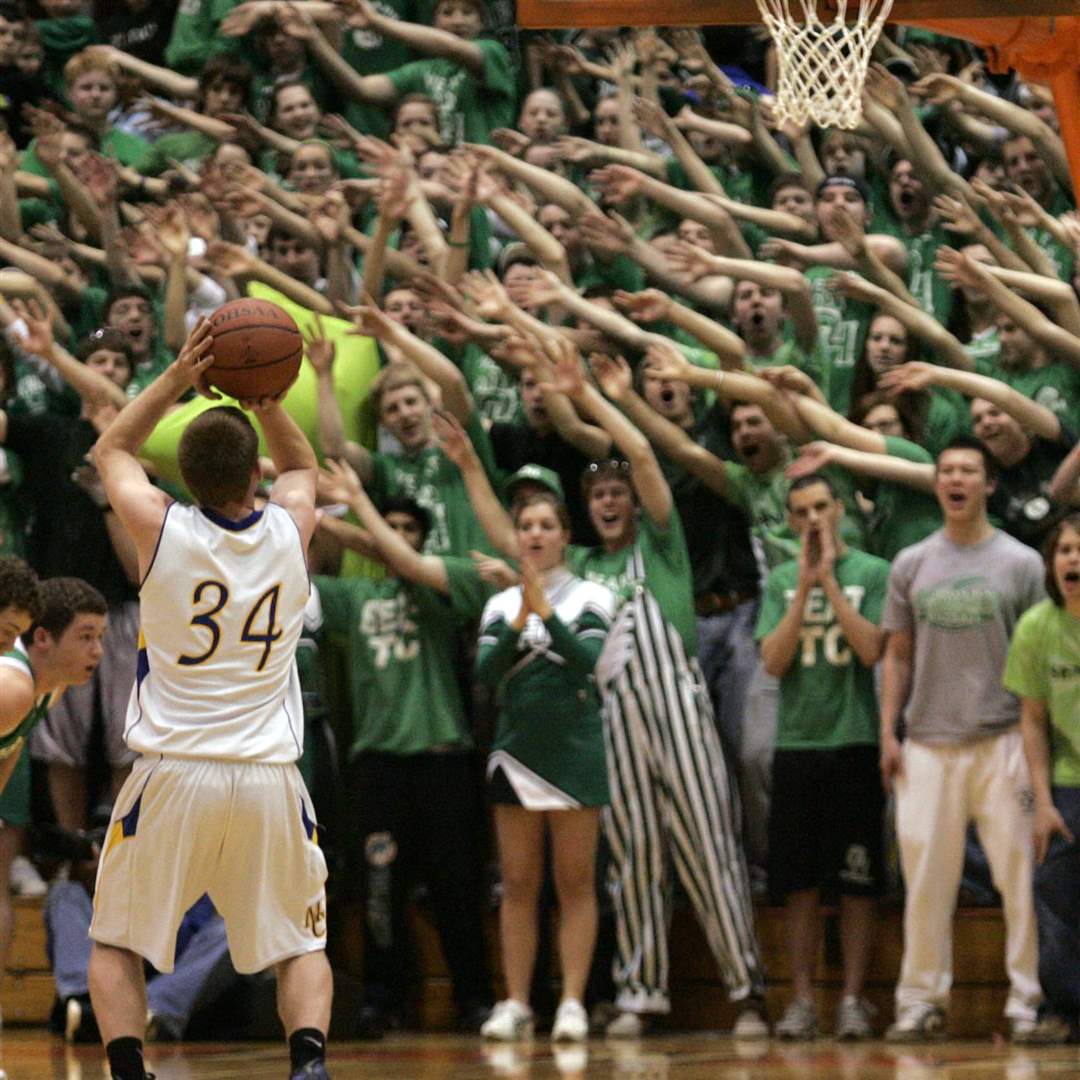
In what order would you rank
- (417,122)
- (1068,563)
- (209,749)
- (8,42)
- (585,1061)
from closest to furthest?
(209,749), (585,1061), (1068,563), (417,122), (8,42)

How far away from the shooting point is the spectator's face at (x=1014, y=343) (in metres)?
9.02

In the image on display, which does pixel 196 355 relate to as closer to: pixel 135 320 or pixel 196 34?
pixel 135 320

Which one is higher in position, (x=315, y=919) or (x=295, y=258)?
(x=295, y=258)

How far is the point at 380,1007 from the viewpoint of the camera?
873 cm

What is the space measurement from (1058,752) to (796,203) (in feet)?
11.4

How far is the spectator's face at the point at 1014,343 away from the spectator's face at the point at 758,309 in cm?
105

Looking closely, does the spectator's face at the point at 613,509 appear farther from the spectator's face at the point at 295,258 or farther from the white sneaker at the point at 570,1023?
the spectator's face at the point at 295,258

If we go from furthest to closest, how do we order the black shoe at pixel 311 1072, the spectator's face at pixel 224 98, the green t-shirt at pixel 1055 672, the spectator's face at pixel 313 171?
the spectator's face at pixel 224 98 → the spectator's face at pixel 313 171 → the green t-shirt at pixel 1055 672 → the black shoe at pixel 311 1072

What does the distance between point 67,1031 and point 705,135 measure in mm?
5820

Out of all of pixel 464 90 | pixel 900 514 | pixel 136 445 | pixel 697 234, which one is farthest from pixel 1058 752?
pixel 464 90

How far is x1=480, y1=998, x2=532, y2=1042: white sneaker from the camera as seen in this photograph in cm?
835

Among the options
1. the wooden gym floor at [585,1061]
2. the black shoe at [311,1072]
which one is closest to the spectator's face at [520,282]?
the wooden gym floor at [585,1061]

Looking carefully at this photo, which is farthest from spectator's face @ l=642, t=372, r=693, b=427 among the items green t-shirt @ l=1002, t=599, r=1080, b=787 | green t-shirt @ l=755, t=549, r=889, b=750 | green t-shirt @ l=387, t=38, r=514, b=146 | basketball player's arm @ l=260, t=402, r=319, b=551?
basketball player's arm @ l=260, t=402, r=319, b=551

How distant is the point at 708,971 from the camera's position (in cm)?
894
